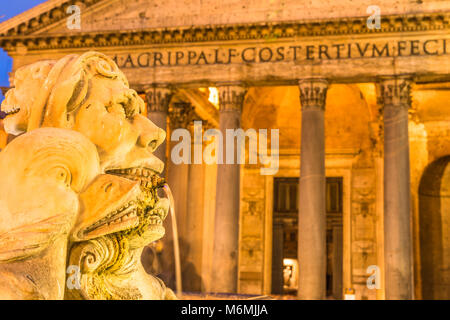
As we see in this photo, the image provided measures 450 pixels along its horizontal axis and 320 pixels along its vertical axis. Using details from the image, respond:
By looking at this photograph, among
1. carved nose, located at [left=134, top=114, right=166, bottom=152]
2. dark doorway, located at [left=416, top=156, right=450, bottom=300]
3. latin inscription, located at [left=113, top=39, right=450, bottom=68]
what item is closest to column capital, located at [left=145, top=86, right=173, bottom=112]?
latin inscription, located at [left=113, top=39, right=450, bottom=68]

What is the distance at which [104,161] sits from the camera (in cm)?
214

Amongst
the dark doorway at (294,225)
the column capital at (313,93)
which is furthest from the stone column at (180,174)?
the column capital at (313,93)

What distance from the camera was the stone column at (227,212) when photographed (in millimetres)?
12805

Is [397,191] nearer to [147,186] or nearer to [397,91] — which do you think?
[397,91]

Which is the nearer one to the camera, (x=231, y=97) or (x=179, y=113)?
(x=231, y=97)

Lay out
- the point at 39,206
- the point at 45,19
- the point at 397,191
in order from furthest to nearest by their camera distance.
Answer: the point at 45,19 < the point at 397,191 < the point at 39,206

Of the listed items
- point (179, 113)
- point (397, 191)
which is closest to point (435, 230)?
point (397, 191)

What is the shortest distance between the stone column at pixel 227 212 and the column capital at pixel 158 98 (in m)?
1.46

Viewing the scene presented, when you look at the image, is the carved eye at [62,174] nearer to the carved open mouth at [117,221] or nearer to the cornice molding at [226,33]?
the carved open mouth at [117,221]

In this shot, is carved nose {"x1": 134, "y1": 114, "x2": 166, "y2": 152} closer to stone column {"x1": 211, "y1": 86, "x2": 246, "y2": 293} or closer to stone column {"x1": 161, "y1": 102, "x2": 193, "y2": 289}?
stone column {"x1": 211, "y1": 86, "x2": 246, "y2": 293}

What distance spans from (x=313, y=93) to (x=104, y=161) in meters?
11.5

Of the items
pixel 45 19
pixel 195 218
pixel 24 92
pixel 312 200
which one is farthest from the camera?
pixel 195 218
